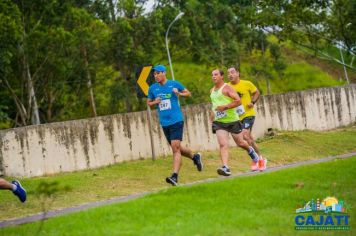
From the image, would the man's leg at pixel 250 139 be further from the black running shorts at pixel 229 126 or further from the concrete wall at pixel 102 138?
the concrete wall at pixel 102 138

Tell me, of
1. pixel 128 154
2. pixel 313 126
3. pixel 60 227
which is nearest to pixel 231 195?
pixel 60 227

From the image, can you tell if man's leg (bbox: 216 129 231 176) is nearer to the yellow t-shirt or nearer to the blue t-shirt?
the blue t-shirt

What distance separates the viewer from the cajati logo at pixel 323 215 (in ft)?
26.6

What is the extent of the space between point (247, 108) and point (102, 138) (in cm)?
449

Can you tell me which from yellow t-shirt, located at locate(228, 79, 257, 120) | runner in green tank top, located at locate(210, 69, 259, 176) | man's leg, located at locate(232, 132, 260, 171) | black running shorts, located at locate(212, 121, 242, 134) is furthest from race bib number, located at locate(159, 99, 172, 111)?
yellow t-shirt, located at locate(228, 79, 257, 120)

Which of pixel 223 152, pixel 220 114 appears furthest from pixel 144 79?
pixel 223 152

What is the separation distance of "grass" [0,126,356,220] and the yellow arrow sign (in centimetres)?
185

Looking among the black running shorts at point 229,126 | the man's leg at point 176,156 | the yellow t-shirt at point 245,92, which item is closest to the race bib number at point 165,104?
the man's leg at point 176,156

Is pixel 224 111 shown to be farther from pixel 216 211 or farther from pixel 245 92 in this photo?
pixel 216 211

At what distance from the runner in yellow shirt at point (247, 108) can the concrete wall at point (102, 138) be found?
4247 mm

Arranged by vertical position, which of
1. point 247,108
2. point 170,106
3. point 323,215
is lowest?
Result: point 323,215

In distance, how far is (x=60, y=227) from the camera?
26.0 feet

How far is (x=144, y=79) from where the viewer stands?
17.4 meters

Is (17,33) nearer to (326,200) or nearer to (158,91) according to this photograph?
(158,91)
